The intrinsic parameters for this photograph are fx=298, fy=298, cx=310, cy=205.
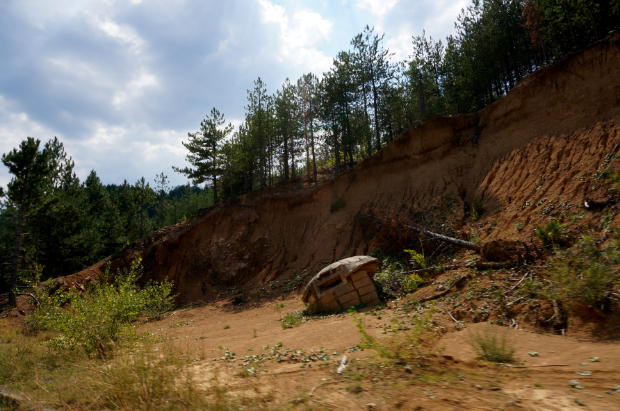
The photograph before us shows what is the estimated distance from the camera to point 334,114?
85.8 feet

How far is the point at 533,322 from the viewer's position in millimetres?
6008

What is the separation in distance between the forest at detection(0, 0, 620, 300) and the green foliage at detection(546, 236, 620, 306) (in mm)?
13482

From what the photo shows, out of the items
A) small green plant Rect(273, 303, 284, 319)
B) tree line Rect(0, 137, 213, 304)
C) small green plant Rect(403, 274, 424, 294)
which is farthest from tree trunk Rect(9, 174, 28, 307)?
small green plant Rect(403, 274, 424, 294)

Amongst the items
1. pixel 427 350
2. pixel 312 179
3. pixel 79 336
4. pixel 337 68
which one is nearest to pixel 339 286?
pixel 427 350

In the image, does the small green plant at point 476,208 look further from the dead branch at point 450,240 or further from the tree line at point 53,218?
the tree line at point 53,218

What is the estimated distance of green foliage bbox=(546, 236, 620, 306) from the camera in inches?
212

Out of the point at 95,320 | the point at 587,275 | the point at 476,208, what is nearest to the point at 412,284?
the point at 587,275

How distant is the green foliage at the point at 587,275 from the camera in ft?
17.7

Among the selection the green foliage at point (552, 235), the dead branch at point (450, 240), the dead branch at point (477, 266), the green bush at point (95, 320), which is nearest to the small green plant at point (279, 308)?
the dead branch at point (477, 266)

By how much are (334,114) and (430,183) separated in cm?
1243

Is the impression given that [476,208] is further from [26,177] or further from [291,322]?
[26,177]

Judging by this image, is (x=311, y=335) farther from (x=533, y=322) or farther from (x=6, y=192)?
(x=6, y=192)

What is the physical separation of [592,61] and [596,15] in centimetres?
1095

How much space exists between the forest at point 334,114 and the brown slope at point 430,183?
10.7ft
